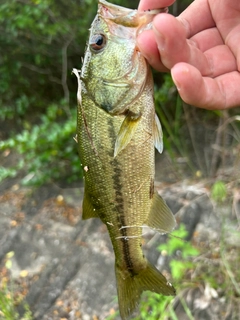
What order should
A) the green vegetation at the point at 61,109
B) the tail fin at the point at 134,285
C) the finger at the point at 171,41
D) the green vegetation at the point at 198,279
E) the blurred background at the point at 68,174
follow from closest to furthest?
the finger at the point at 171,41 → the tail fin at the point at 134,285 → the green vegetation at the point at 198,279 → the blurred background at the point at 68,174 → the green vegetation at the point at 61,109

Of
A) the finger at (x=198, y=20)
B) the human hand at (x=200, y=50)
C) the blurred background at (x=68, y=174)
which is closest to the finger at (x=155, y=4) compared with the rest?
the human hand at (x=200, y=50)

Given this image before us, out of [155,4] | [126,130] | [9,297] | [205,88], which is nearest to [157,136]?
[126,130]

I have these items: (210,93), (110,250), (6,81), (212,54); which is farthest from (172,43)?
(6,81)

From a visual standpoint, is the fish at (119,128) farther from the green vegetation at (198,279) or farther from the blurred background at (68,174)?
the blurred background at (68,174)

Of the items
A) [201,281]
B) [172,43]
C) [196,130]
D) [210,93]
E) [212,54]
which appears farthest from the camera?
[196,130]

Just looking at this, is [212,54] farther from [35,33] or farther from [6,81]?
[6,81]

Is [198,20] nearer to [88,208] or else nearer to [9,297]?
[88,208]
